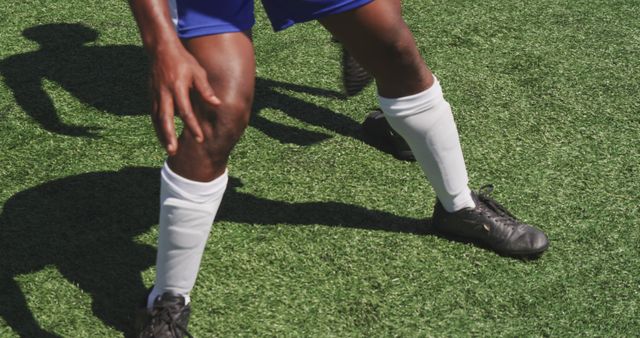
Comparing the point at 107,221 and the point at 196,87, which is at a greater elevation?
the point at 196,87

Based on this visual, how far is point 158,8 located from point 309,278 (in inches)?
46.2

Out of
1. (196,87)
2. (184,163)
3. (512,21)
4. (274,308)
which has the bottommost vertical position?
(512,21)

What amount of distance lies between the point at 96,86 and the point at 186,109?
243cm

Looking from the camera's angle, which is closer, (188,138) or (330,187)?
(188,138)

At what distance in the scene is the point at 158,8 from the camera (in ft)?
7.49

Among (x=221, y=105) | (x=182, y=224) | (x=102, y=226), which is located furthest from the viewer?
(x=102, y=226)

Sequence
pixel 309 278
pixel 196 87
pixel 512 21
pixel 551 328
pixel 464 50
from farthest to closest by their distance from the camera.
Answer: pixel 512 21
pixel 464 50
pixel 309 278
pixel 551 328
pixel 196 87

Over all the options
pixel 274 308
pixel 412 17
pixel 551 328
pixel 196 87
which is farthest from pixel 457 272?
pixel 412 17

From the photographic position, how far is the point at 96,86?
4434 mm

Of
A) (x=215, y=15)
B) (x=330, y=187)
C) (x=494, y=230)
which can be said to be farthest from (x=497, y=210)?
(x=215, y=15)

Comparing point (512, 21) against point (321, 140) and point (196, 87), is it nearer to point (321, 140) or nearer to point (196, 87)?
point (321, 140)

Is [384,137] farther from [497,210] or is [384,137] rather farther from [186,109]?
[186,109]

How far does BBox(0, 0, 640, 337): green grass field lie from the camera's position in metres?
3.07

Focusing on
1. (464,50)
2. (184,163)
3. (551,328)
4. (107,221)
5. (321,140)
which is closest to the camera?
(184,163)
